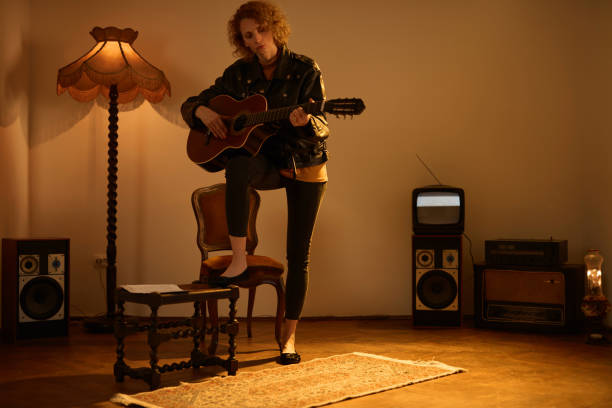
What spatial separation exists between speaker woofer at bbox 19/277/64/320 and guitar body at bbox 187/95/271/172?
1.50 m

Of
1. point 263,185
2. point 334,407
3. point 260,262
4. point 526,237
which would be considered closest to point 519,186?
point 526,237

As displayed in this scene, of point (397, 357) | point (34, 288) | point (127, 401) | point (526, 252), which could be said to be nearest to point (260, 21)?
point (127, 401)

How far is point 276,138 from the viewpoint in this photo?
300 cm

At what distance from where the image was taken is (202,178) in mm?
4734

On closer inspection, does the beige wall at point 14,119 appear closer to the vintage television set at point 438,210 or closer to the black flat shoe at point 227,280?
the black flat shoe at point 227,280

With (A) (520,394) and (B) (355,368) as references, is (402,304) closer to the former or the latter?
(B) (355,368)

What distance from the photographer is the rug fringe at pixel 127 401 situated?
2.43 m

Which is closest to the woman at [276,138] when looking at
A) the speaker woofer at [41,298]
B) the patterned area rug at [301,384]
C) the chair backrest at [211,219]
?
the patterned area rug at [301,384]

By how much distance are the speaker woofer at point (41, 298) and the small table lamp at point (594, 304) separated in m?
3.01

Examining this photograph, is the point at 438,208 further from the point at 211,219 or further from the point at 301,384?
the point at 301,384

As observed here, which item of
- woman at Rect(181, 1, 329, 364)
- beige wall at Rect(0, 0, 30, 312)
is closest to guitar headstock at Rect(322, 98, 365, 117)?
woman at Rect(181, 1, 329, 364)

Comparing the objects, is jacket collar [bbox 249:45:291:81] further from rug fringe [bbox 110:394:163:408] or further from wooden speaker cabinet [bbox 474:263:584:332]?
wooden speaker cabinet [bbox 474:263:584:332]

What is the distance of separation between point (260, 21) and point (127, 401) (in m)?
1.63

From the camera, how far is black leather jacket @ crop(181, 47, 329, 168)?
2.99m
